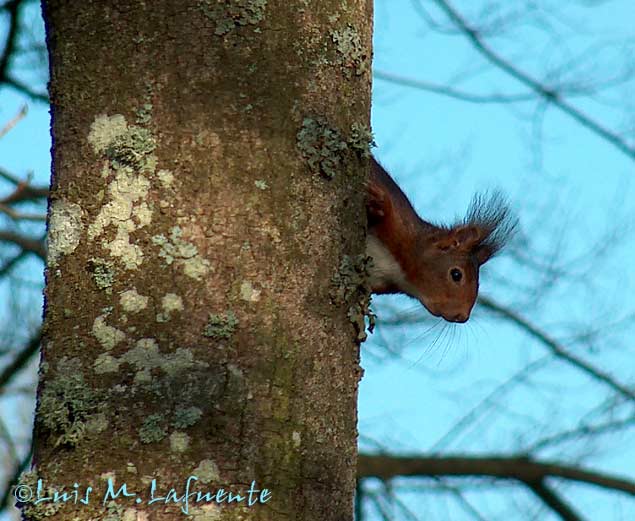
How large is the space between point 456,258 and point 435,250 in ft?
0.25

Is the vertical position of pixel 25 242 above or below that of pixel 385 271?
above

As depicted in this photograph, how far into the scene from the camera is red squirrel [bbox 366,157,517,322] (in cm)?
338

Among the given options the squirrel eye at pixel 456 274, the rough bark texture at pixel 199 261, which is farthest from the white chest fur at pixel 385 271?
the rough bark texture at pixel 199 261

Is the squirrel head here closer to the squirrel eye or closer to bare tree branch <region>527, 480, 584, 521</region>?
the squirrel eye

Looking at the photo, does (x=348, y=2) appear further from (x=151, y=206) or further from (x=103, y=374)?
(x=103, y=374)

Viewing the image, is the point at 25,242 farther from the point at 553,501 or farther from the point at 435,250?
the point at 553,501

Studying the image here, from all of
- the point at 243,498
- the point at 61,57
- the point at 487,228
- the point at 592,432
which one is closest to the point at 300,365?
the point at 243,498

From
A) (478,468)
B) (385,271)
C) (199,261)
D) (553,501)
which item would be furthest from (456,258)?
(199,261)

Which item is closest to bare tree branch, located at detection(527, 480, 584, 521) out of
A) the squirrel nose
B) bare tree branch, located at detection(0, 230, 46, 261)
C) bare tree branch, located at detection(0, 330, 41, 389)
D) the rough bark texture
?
the squirrel nose

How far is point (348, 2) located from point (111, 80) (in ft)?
1.40

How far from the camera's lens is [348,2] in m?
1.82

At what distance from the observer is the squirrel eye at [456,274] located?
11.9 feet

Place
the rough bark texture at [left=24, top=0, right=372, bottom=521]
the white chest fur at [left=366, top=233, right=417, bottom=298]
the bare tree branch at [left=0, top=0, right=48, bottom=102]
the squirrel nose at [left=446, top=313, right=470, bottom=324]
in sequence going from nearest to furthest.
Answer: the rough bark texture at [left=24, top=0, right=372, bottom=521] → the white chest fur at [left=366, top=233, right=417, bottom=298] → the squirrel nose at [left=446, top=313, right=470, bottom=324] → the bare tree branch at [left=0, top=0, right=48, bottom=102]

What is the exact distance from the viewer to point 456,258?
12.0 feet
